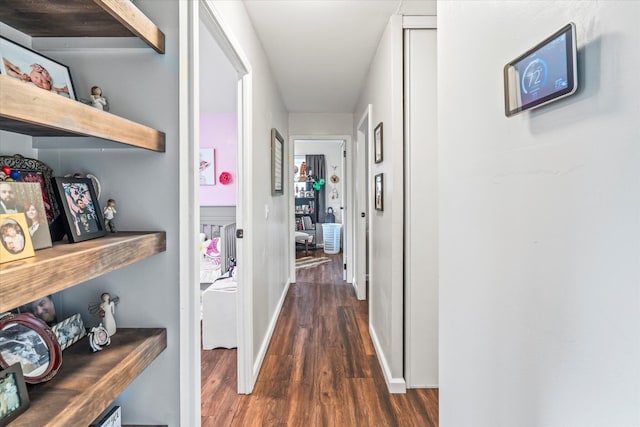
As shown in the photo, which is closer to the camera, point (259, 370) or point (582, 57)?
point (582, 57)

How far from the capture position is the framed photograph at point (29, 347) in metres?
0.74

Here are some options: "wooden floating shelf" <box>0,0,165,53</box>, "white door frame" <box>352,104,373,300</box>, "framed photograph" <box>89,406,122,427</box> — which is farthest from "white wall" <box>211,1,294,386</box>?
"white door frame" <box>352,104,373,300</box>

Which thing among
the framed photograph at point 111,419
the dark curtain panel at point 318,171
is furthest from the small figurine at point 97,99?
the dark curtain panel at point 318,171

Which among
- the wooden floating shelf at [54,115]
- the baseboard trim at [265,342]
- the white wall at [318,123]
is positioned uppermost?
the white wall at [318,123]

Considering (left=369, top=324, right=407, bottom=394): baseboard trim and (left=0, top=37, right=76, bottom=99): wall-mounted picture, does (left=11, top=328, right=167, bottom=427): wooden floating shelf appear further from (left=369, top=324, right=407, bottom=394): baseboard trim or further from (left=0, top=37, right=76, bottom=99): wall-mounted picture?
(left=369, top=324, right=407, bottom=394): baseboard trim

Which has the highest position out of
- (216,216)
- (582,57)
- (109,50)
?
(109,50)

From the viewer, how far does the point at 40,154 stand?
1019 mm

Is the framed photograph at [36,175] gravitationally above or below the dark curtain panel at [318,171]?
below

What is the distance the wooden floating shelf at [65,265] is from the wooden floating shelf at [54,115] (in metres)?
0.25

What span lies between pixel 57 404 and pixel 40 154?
72cm

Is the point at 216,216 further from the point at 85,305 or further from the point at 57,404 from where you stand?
the point at 57,404

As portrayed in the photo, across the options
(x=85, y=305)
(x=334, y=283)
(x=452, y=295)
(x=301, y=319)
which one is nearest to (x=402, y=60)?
(x=452, y=295)

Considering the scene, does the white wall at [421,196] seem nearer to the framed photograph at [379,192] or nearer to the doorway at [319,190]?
the framed photograph at [379,192]

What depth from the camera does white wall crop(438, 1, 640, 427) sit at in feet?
1.72
